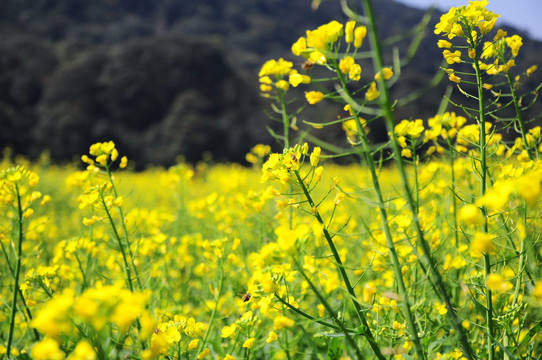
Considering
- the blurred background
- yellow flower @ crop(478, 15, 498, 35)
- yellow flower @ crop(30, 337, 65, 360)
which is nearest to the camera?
yellow flower @ crop(30, 337, 65, 360)

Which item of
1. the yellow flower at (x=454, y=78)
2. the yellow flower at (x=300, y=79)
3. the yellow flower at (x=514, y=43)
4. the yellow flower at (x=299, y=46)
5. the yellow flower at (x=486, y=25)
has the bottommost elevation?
the yellow flower at (x=300, y=79)

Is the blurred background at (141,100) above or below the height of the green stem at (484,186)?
below

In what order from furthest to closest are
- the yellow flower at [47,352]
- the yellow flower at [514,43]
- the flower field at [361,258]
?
the yellow flower at [514,43] → the flower field at [361,258] → the yellow flower at [47,352]

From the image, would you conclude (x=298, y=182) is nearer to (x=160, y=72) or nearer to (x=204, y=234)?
(x=204, y=234)

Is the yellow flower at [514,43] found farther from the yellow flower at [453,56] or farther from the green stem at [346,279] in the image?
the green stem at [346,279]

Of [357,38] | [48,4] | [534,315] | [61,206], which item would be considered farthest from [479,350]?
[48,4]

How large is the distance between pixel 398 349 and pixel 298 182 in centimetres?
58

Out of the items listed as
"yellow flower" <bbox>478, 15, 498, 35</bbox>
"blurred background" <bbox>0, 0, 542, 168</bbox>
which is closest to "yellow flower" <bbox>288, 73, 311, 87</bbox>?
"yellow flower" <bbox>478, 15, 498, 35</bbox>

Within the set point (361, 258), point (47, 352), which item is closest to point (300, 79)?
point (47, 352)

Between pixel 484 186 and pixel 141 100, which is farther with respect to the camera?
pixel 141 100

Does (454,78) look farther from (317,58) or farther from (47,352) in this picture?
(47,352)

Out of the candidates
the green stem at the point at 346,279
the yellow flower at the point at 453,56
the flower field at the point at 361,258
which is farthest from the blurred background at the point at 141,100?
the green stem at the point at 346,279

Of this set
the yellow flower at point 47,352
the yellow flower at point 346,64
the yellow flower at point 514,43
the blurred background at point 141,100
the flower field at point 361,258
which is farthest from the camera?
the blurred background at point 141,100

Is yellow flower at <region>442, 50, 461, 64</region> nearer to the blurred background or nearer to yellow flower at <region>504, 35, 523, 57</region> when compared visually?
yellow flower at <region>504, 35, 523, 57</region>
